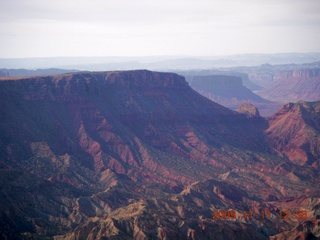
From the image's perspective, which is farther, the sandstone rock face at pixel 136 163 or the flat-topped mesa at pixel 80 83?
the flat-topped mesa at pixel 80 83

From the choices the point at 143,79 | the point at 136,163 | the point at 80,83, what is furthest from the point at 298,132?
the point at 80,83

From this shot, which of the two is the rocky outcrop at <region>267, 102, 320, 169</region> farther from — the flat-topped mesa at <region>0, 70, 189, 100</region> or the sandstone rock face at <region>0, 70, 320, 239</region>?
the flat-topped mesa at <region>0, 70, 189, 100</region>

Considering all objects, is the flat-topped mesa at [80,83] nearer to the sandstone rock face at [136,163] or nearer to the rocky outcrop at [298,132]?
the sandstone rock face at [136,163]

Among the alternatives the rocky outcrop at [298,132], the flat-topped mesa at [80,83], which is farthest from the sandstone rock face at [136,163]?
the rocky outcrop at [298,132]

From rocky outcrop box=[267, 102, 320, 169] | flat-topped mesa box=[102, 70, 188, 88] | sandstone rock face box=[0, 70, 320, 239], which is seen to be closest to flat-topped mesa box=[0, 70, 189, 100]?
flat-topped mesa box=[102, 70, 188, 88]

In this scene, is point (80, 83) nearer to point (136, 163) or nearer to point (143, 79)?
point (143, 79)

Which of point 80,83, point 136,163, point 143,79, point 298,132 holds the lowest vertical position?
point 136,163

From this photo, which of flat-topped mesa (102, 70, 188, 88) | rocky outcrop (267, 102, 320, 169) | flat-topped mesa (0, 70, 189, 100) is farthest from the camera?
flat-topped mesa (102, 70, 188, 88)

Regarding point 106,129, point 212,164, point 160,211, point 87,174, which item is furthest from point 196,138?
point 160,211

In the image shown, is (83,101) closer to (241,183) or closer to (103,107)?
(103,107)
